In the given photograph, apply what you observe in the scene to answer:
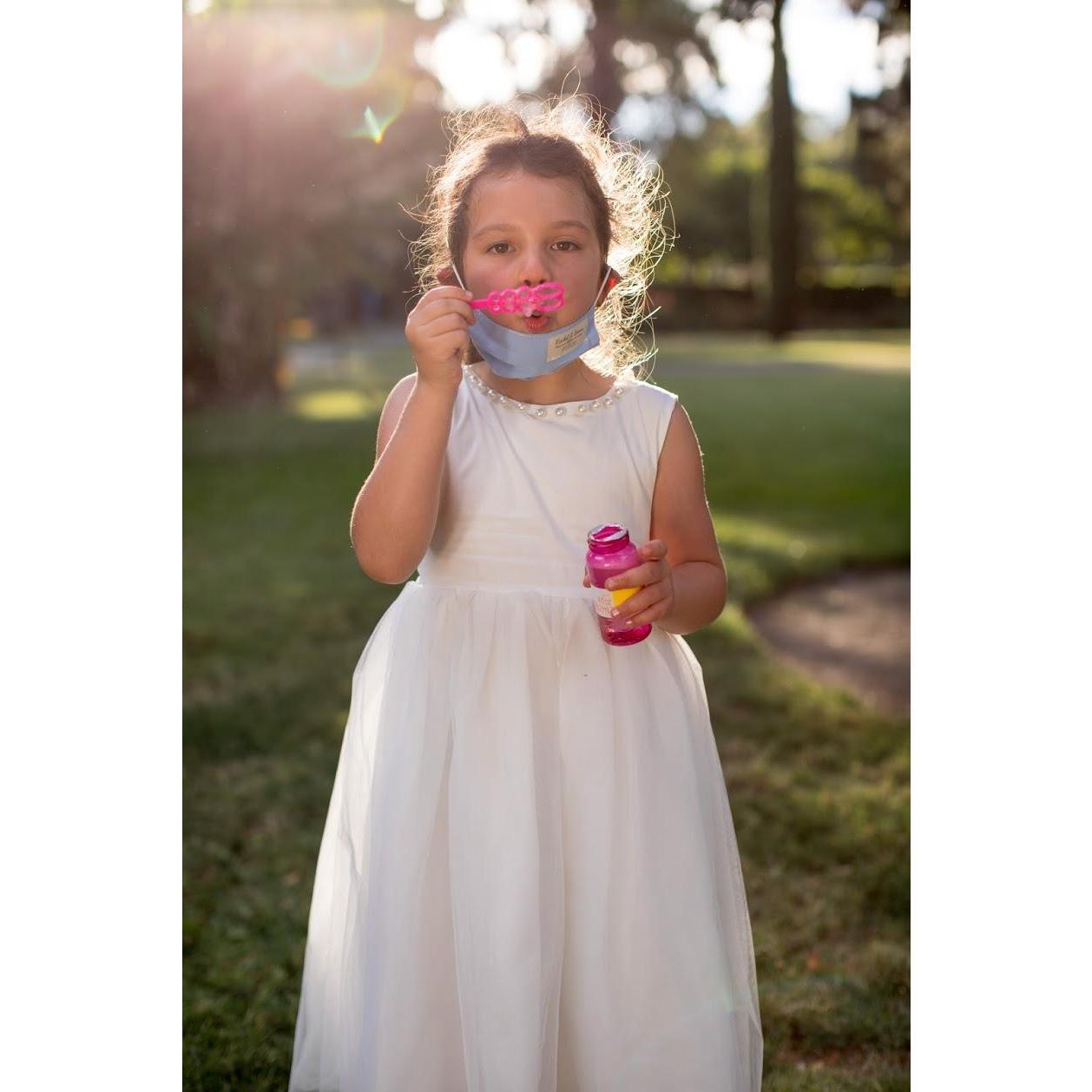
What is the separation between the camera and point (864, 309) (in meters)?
34.7

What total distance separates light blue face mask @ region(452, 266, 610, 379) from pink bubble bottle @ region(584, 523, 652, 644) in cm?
35

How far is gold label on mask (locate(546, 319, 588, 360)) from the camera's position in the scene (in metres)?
2.20

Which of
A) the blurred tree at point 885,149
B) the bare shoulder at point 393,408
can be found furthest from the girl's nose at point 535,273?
the blurred tree at point 885,149

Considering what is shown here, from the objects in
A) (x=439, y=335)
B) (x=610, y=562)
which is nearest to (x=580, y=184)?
(x=439, y=335)

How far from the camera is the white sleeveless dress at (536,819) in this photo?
2.08 m

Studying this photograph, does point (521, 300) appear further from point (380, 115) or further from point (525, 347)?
point (380, 115)

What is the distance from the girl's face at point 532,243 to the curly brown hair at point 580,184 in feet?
0.14

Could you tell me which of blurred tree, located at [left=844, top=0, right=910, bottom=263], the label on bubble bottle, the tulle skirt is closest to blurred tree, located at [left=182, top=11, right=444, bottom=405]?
blurred tree, located at [left=844, top=0, right=910, bottom=263]

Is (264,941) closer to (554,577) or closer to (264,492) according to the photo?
(554,577)

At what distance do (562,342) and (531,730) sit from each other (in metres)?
0.63

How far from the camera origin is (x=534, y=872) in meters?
2.06

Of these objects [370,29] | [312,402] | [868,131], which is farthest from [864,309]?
[370,29]

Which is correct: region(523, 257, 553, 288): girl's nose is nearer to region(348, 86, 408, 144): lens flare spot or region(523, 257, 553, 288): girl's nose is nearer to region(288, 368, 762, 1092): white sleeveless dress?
region(288, 368, 762, 1092): white sleeveless dress

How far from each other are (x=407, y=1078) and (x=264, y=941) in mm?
1339
